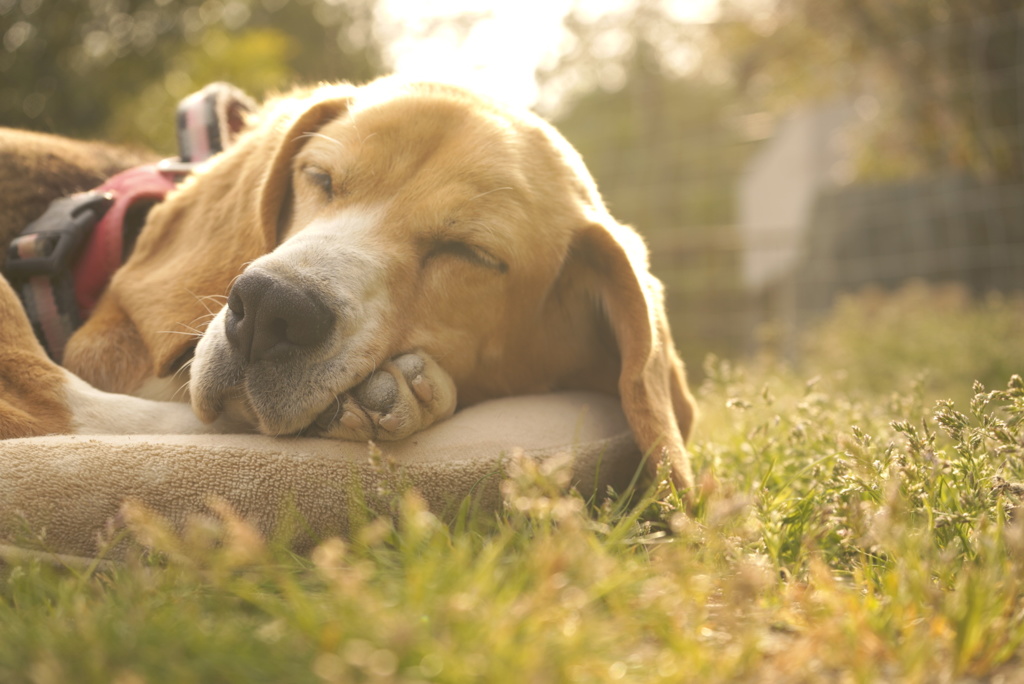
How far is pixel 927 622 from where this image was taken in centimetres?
164

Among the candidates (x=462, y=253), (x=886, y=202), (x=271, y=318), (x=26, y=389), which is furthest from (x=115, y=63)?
(x=886, y=202)

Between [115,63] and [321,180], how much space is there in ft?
16.8

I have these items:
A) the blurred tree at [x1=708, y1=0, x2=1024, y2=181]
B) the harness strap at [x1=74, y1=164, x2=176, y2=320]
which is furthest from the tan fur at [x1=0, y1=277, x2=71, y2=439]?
the blurred tree at [x1=708, y1=0, x2=1024, y2=181]

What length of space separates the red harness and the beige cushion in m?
0.95

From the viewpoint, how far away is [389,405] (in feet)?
7.68

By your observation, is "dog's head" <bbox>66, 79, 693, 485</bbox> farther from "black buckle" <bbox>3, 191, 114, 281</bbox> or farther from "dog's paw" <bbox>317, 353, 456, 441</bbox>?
"black buckle" <bbox>3, 191, 114, 281</bbox>

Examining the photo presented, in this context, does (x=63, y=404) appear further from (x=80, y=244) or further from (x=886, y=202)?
(x=886, y=202)

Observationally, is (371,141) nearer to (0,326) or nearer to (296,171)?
(296,171)

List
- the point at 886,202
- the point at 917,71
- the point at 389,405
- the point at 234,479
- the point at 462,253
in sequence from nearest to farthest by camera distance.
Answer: the point at 234,479 → the point at 389,405 → the point at 462,253 → the point at 886,202 → the point at 917,71

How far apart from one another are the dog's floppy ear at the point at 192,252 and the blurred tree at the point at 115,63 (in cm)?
235

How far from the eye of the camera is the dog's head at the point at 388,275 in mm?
2289

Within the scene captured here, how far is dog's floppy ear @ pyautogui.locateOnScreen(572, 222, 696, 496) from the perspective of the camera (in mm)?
2629

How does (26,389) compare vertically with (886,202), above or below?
above

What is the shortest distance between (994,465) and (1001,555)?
41 centimetres
